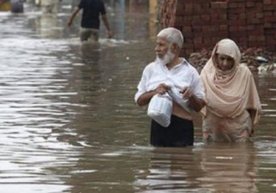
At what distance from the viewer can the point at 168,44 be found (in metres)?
10.2

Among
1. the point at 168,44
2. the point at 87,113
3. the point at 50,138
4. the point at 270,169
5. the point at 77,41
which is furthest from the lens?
the point at 77,41

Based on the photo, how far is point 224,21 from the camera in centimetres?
2059

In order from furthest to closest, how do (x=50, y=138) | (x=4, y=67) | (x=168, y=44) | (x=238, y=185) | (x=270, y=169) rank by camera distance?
(x=4, y=67)
(x=50, y=138)
(x=168, y=44)
(x=270, y=169)
(x=238, y=185)

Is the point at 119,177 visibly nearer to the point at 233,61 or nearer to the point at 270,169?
the point at 270,169

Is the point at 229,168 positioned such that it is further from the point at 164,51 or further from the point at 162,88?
the point at 164,51

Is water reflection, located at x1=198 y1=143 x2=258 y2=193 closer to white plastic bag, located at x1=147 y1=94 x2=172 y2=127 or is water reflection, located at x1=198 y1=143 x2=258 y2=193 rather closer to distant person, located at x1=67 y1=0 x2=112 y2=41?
white plastic bag, located at x1=147 y1=94 x2=172 y2=127

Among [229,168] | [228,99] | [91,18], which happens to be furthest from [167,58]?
[91,18]

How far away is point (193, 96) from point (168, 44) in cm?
52

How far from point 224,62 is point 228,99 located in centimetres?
37

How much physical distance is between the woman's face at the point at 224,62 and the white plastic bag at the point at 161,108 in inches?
36.5

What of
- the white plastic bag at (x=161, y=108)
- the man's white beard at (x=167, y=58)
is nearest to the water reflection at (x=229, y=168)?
the white plastic bag at (x=161, y=108)

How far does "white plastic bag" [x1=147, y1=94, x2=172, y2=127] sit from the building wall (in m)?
10.2

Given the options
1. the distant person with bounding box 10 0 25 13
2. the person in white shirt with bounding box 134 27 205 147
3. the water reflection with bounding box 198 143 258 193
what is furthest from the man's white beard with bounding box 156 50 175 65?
the distant person with bounding box 10 0 25 13

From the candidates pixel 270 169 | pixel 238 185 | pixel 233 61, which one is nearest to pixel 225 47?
pixel 233 61
